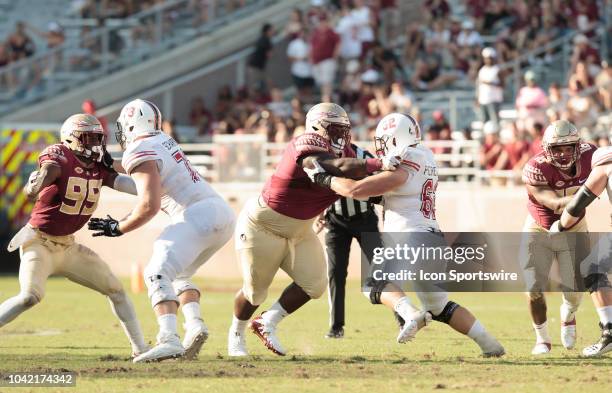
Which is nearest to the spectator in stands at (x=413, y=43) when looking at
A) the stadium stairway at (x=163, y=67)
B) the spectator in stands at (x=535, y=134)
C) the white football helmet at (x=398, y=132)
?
the stadium stairway at (x=163, y=67)

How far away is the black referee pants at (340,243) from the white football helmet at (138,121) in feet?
10.0

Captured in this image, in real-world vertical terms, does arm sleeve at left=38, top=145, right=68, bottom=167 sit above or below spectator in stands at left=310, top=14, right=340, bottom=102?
below

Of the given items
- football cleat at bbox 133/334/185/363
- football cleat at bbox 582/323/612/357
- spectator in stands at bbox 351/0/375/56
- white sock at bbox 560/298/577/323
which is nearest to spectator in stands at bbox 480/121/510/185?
spectator in stands at bbox 351/0/375/56

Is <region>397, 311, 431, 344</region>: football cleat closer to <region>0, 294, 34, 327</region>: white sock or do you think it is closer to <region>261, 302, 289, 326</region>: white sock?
<region>261, 302, 289, 326</region>: white sock

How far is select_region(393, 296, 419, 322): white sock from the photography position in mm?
10122

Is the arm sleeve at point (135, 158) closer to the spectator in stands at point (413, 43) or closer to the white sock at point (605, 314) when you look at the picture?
the white sock at point (605, 314)

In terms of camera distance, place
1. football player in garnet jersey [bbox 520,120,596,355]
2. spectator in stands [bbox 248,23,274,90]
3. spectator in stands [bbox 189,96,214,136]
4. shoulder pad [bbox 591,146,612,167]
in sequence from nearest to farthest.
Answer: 1. shoulder pad [bbox 591,146,612,167]
2. football player in garnet jersey [bbox 520,120,596,355]
3. spectator in stands [bbox 189,96,214,136]
4. spectator in stands [bbox 248,23,274,90]

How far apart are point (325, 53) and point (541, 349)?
1432cm

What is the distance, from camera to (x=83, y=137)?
10.6 metres

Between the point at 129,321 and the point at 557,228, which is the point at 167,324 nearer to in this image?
the point at 129,321

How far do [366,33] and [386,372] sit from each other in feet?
53.2

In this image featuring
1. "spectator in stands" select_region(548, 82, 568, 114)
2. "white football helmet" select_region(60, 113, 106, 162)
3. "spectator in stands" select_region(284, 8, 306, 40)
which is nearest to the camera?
"white football helmet" select_region(60, 113, 106, 162)

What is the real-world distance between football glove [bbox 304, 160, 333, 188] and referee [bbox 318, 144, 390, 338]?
2769 mm

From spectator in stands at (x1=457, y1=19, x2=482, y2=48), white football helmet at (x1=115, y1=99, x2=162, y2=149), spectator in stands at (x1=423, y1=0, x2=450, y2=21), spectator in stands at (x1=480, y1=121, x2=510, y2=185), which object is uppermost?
spectator in stands at (x1=423, y1=0, x2=450, y2=21)
